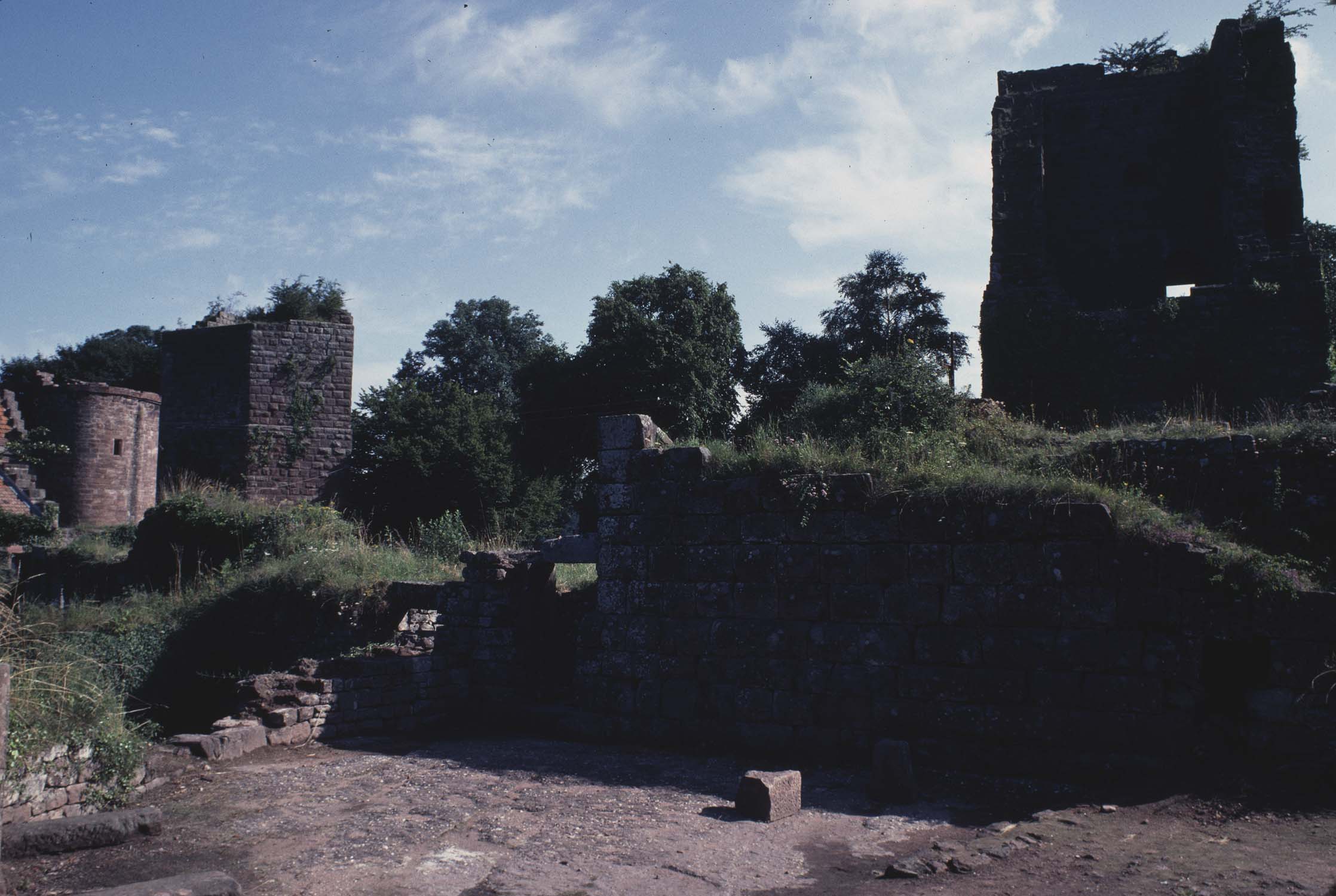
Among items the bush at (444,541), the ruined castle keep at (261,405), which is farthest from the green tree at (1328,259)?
the ruined castle keep at (261,405)

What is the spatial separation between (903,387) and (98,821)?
868 cm

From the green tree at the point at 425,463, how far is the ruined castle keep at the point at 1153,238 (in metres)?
17.3

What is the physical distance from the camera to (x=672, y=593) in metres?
9.18

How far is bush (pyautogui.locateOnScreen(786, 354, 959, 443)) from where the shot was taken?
33.6ft

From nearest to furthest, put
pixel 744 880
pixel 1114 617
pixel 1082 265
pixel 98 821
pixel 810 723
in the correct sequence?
1. pixel 744 880
2. pixel 98 821
3. pixel 1114 617
4. pixel 810 723
5. pixel 1082 265

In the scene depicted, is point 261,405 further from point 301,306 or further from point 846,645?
point 846,645

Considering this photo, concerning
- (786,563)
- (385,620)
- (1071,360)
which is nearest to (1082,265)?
(1071,360)

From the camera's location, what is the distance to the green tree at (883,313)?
3158 cm

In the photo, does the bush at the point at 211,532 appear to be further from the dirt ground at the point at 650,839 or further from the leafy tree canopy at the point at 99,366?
the leafy tree canopy at the point at 99,366

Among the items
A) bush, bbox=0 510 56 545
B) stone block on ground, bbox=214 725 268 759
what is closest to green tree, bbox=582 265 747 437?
bush, bbox=0 510 56 545

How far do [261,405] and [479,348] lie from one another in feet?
90.1

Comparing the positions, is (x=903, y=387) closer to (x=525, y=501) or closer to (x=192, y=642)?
(x=192, y=642)

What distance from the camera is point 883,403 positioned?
10820 millimetres

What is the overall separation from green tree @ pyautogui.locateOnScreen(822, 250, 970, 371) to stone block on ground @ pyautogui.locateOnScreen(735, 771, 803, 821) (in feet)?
84.7
